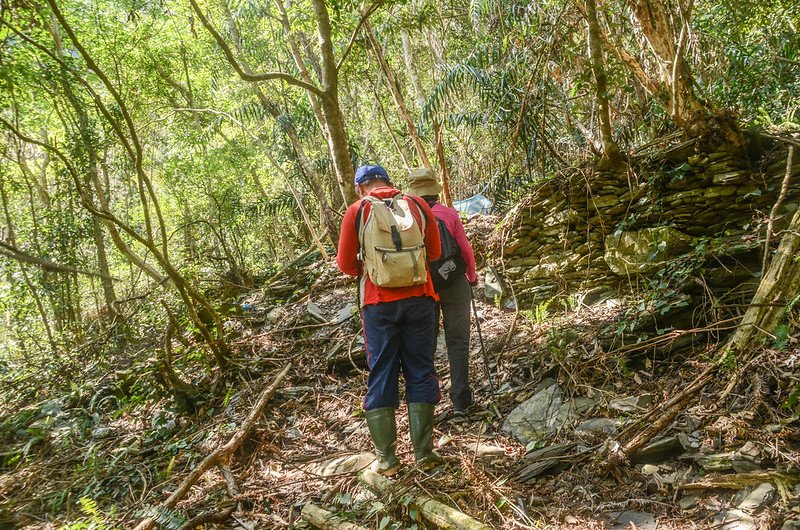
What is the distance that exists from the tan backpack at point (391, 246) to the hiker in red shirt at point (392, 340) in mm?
13

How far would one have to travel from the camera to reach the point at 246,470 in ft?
12.7

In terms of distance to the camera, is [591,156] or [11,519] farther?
[591,156]

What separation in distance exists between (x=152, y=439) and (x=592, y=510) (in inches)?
156

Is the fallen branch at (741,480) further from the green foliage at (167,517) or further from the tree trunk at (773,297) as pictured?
the green foliage at (167,517)

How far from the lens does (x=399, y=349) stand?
3506mm

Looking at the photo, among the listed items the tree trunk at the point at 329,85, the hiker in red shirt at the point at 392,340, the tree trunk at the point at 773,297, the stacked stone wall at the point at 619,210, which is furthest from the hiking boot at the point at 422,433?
the stacked stone wall at the point at 619,210

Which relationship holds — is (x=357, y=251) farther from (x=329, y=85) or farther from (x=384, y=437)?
(x=329, y=85)

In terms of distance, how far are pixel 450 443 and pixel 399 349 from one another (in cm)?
83

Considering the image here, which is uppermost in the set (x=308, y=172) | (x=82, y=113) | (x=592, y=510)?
(x=82, y=113)

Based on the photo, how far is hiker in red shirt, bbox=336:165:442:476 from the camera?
332cm

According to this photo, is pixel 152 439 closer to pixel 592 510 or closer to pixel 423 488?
pixel 423 488

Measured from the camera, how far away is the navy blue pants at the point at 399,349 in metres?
3.37

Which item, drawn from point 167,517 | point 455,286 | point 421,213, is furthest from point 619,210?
point 167,517

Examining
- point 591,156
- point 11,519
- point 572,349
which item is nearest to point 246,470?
point 11,519
